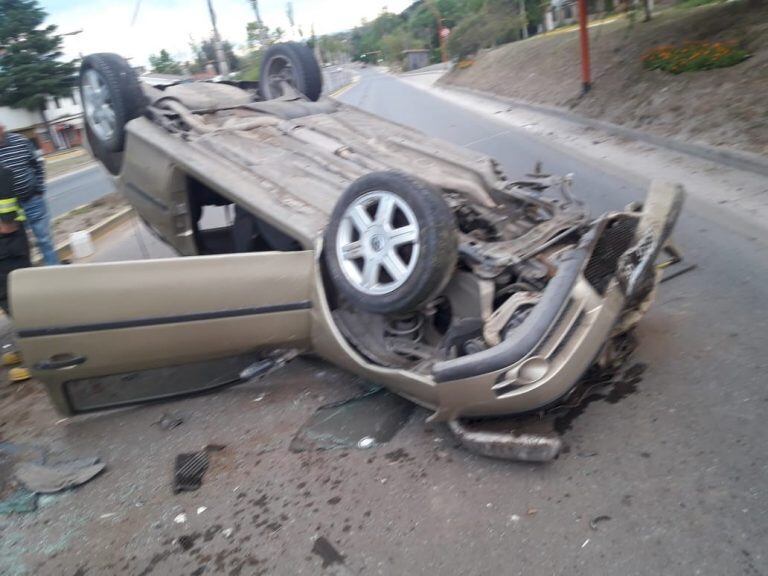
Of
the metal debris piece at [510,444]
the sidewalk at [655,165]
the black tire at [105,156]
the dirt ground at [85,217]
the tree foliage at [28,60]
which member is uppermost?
the tree foliage at [28,60]

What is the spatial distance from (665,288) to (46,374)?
13.7 ft

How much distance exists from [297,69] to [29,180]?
258cm

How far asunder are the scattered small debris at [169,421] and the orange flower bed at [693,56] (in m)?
10.9

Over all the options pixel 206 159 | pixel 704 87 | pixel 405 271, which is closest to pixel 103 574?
pixel 405 271

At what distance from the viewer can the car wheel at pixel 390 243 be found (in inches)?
121

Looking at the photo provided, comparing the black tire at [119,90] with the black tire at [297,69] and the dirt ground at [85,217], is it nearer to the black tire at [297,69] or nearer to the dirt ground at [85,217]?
the black tire at [297,69]

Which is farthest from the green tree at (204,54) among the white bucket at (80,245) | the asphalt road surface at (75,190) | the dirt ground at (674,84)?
the white bucket at (80,245)

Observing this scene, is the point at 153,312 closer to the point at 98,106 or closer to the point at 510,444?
the point at 510,444

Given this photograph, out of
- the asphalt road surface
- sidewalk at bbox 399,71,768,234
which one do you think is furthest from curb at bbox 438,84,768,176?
the asphalt road surface

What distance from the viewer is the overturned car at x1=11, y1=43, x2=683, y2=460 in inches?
119

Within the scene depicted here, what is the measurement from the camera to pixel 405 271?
3.19 meters

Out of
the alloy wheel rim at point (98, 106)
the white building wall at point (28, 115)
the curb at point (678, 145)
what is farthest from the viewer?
the white building wall at point (28, 115)

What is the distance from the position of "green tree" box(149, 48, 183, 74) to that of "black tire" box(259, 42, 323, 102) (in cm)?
6901

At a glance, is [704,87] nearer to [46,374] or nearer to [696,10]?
[696,10]
